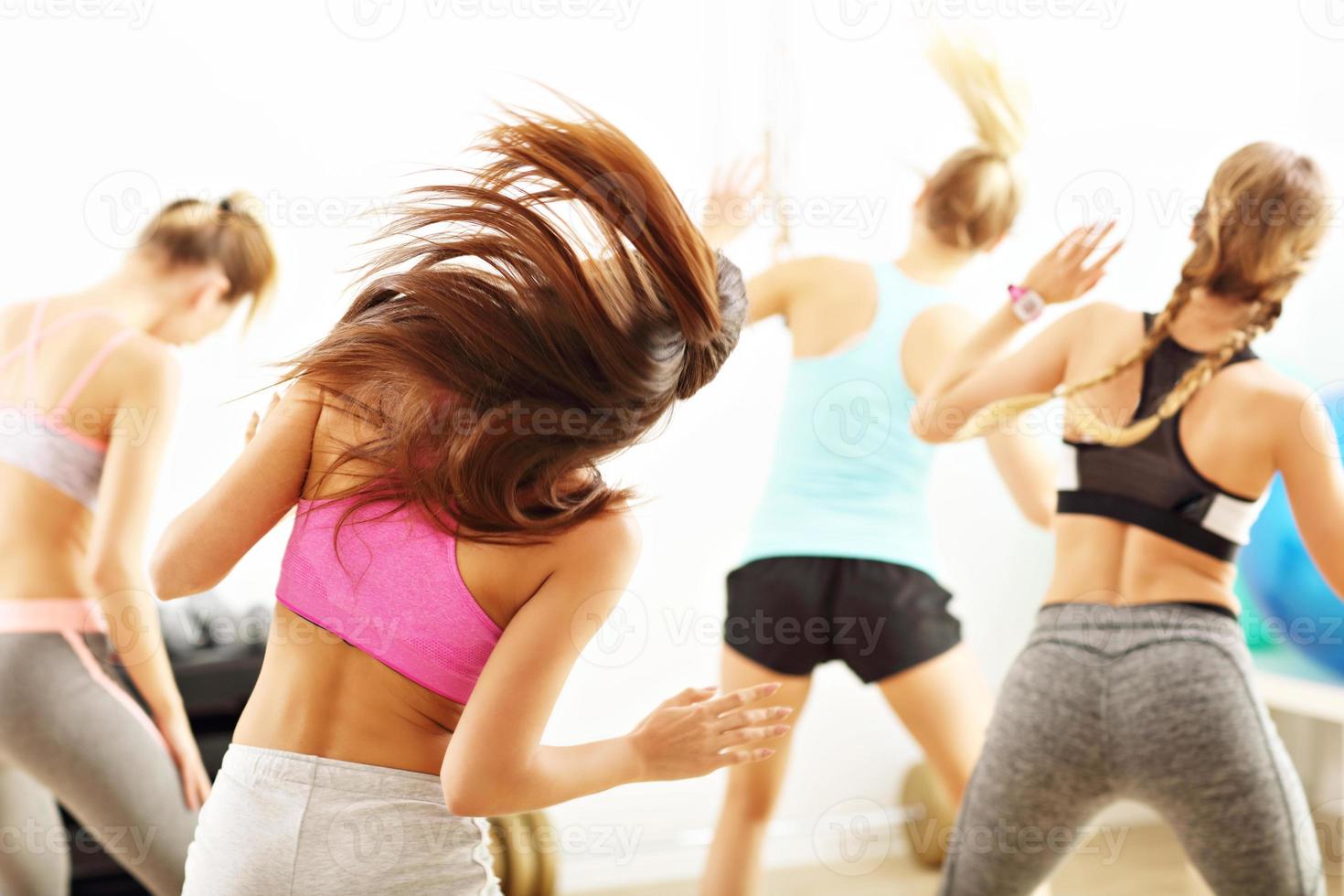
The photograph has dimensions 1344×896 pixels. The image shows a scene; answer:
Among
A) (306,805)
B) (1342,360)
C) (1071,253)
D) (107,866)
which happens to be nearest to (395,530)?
(306,805)

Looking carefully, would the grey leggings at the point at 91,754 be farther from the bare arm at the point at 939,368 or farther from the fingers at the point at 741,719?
the bare arm at the point at 939,368

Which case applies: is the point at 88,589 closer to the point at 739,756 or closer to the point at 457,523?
the point at 457,523

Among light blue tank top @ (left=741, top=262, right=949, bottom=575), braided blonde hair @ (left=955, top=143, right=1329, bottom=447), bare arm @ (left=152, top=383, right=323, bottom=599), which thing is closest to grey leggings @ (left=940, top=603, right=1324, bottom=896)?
braided blonde hair @ (left=955, top=143, right=1329, bottom=447)

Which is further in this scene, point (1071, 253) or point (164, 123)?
point (164, 123)

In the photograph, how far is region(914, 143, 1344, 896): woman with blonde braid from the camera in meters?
1.54

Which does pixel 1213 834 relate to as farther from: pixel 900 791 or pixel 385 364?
pixel 900 791

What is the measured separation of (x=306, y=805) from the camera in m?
0.99

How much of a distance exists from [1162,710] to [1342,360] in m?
2.28

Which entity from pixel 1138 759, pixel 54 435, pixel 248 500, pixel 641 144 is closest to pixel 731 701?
pixel 248 500

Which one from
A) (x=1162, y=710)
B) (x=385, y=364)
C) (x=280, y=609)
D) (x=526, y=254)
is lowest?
Answer: (x=1162, y=710)

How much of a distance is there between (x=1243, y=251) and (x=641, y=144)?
184 cm

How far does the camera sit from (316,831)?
98 cm

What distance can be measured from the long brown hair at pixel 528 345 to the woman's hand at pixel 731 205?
1123mm

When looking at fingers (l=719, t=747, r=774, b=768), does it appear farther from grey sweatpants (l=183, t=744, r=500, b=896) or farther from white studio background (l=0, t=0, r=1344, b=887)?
white studio background (l=0, t=0, r=1344, b=887)
